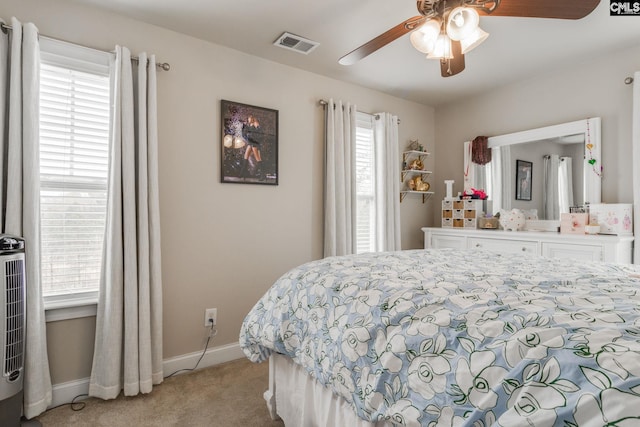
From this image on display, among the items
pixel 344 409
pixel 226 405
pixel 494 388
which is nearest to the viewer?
pixel 494 388

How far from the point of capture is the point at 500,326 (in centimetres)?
85

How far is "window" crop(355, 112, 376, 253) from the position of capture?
3.48 m

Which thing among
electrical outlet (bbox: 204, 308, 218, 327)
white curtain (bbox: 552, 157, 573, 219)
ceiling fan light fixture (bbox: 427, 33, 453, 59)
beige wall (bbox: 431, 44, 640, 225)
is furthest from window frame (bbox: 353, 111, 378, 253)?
ceiling fan light fixture (bbox: 427, 33, 453, 59)

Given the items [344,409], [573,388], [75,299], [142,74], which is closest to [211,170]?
[142,74]

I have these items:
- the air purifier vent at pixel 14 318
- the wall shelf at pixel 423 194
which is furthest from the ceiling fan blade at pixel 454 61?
the air purifier vent at pixel 14 318

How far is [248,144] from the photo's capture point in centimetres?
282

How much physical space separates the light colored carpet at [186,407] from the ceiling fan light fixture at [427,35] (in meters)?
2.17

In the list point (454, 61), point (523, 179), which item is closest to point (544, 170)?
point (523, 179)

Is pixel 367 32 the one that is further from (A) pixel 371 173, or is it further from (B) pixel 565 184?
(B) pixel 565 184

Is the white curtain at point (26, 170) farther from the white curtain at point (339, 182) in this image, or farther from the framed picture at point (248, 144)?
the white curtain at point (339, 182)

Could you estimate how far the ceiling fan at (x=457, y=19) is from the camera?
143 centimetres

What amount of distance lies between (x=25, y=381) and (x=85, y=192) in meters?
1.12

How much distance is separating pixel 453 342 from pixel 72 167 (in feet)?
7.85

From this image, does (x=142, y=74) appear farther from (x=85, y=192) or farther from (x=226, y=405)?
(x=226, y=405)
